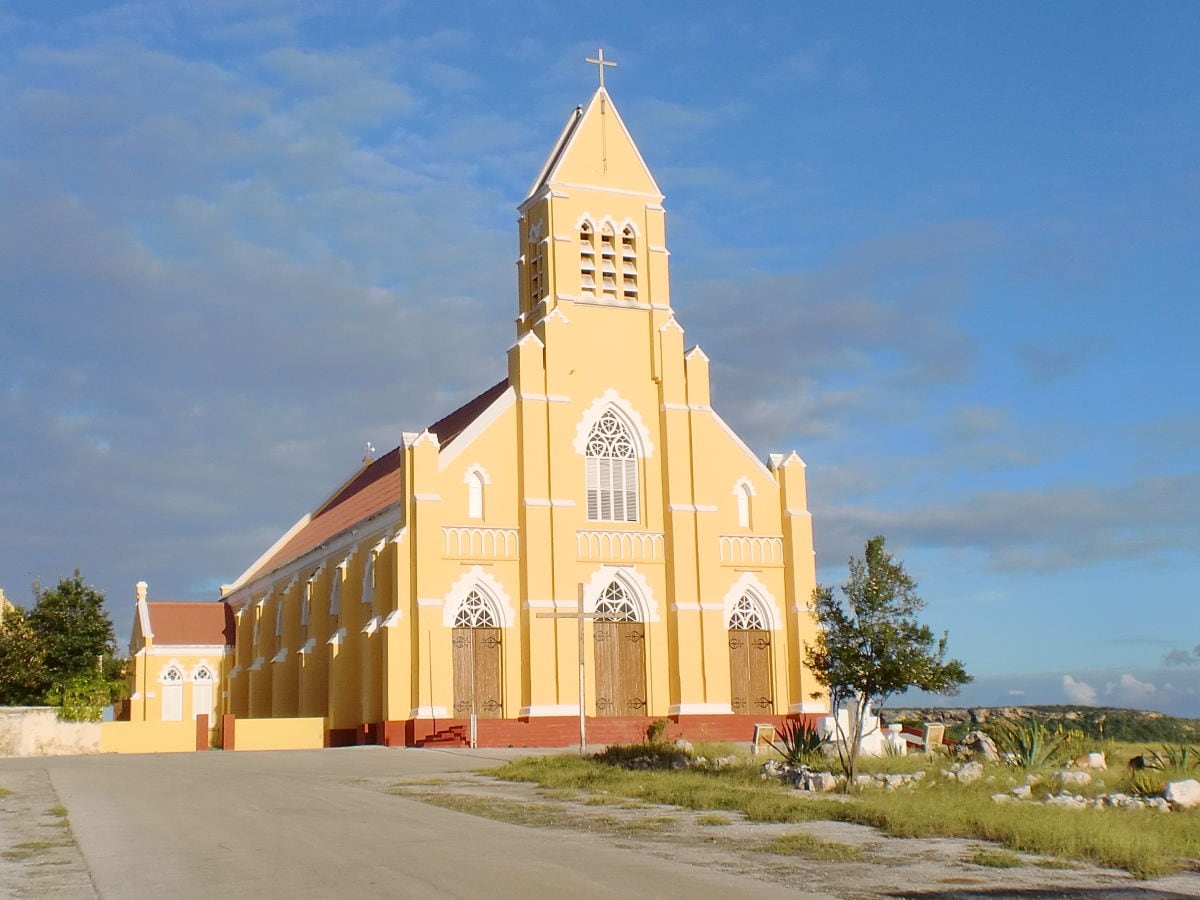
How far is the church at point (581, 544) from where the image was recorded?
39.1 meters

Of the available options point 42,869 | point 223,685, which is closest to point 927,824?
point 42,869

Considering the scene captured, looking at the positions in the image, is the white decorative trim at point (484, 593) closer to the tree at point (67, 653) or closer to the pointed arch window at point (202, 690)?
the tree at point (67, 653)

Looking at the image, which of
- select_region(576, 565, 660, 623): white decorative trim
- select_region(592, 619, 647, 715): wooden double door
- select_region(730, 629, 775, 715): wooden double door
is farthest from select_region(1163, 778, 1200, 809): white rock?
select_region(730, 629, 775, 715): wooden double door

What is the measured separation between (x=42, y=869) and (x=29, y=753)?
2549cm

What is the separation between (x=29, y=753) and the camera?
36.6m

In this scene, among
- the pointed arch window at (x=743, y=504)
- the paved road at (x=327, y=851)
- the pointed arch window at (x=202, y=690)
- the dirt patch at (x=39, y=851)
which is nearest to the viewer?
the paved road at (x=327, y=851)

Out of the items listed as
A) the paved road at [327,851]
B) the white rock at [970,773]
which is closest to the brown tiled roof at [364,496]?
the paved road at [327,851]

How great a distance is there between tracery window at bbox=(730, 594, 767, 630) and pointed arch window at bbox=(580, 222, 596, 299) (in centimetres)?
1076

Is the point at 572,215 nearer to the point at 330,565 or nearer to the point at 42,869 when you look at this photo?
the point at 330,565

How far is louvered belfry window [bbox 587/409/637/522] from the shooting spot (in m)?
42.0

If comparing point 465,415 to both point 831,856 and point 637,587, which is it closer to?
point 637,587

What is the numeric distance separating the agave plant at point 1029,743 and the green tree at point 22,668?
29.7 metres

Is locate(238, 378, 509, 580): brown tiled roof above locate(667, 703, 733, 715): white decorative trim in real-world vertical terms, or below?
above

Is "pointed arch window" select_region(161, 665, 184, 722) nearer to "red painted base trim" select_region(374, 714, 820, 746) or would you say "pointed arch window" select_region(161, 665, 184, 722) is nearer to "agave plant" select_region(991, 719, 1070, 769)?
"red painted base trim" select_region(374, 714, 820, 746)
